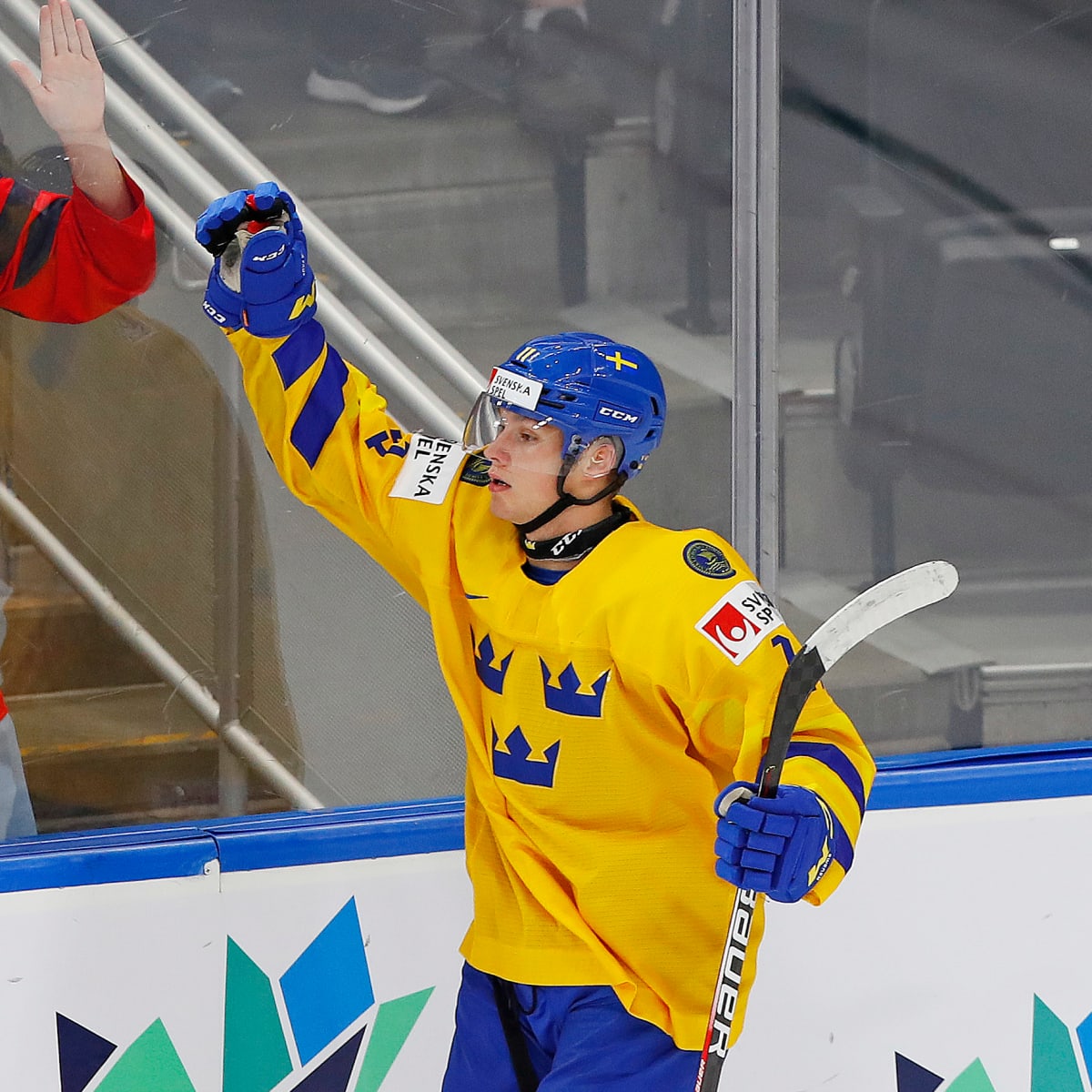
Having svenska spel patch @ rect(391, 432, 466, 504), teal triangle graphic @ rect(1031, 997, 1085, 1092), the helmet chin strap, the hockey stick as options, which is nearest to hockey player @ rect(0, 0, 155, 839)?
svenska spel patch @ rect(391, 432, 466, 504)

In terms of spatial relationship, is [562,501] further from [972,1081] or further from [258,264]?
[972,1081]

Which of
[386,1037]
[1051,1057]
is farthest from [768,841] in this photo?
[1051,1057]

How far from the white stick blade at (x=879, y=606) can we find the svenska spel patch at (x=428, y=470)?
594mm

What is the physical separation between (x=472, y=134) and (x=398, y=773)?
3.63 feet

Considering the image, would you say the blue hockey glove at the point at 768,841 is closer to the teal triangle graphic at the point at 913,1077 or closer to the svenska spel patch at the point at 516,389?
the svenska spel patch at the point at 516,389

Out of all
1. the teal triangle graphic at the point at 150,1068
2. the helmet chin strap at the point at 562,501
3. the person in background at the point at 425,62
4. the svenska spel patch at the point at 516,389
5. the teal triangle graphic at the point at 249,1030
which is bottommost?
the teal triangle graphic at the point at 150,1068

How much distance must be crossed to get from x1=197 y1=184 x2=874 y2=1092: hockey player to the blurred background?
540 millimetres

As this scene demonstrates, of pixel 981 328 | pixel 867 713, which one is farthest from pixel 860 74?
pixel 867 713

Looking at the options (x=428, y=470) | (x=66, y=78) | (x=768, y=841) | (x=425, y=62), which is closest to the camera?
(x=768, y=841)

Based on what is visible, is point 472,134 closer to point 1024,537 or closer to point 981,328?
point 981,328

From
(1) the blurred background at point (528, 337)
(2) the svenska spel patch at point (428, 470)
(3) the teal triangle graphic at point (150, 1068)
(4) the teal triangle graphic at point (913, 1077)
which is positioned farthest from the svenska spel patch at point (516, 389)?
(4) the teal triangle graphic at point (913, 1077)

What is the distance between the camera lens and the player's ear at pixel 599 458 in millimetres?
1910

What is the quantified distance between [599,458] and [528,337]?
2.49 feet

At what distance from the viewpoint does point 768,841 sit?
5.31 ft
